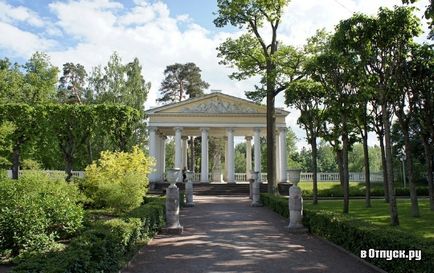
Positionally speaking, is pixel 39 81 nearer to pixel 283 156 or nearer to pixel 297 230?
pixel 283 156

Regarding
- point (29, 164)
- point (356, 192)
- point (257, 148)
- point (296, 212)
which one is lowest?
point (356, 192)

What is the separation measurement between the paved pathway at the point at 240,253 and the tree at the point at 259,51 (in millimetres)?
13791

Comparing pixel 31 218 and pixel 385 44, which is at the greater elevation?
pixel 385 44

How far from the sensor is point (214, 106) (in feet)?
142

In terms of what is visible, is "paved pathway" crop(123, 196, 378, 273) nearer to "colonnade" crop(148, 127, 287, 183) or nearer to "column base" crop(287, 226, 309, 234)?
"column base" crop(287, 226, 309, 234)

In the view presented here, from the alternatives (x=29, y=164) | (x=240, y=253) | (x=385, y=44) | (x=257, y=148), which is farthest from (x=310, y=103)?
(x=29, y=164)

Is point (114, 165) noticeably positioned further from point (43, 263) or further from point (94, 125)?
point (94, 125)

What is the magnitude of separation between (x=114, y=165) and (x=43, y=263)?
49.1 ft

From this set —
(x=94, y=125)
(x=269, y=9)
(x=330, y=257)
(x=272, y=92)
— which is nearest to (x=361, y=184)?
(x=272, y=92)

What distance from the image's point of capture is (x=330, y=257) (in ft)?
33.7

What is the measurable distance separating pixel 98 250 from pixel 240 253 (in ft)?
14.4

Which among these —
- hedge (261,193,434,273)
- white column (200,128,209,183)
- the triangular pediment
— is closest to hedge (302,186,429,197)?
white column (200,128,209,183)

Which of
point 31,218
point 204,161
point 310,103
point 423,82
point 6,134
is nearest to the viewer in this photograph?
point 31,218

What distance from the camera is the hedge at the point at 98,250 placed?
5.95m
